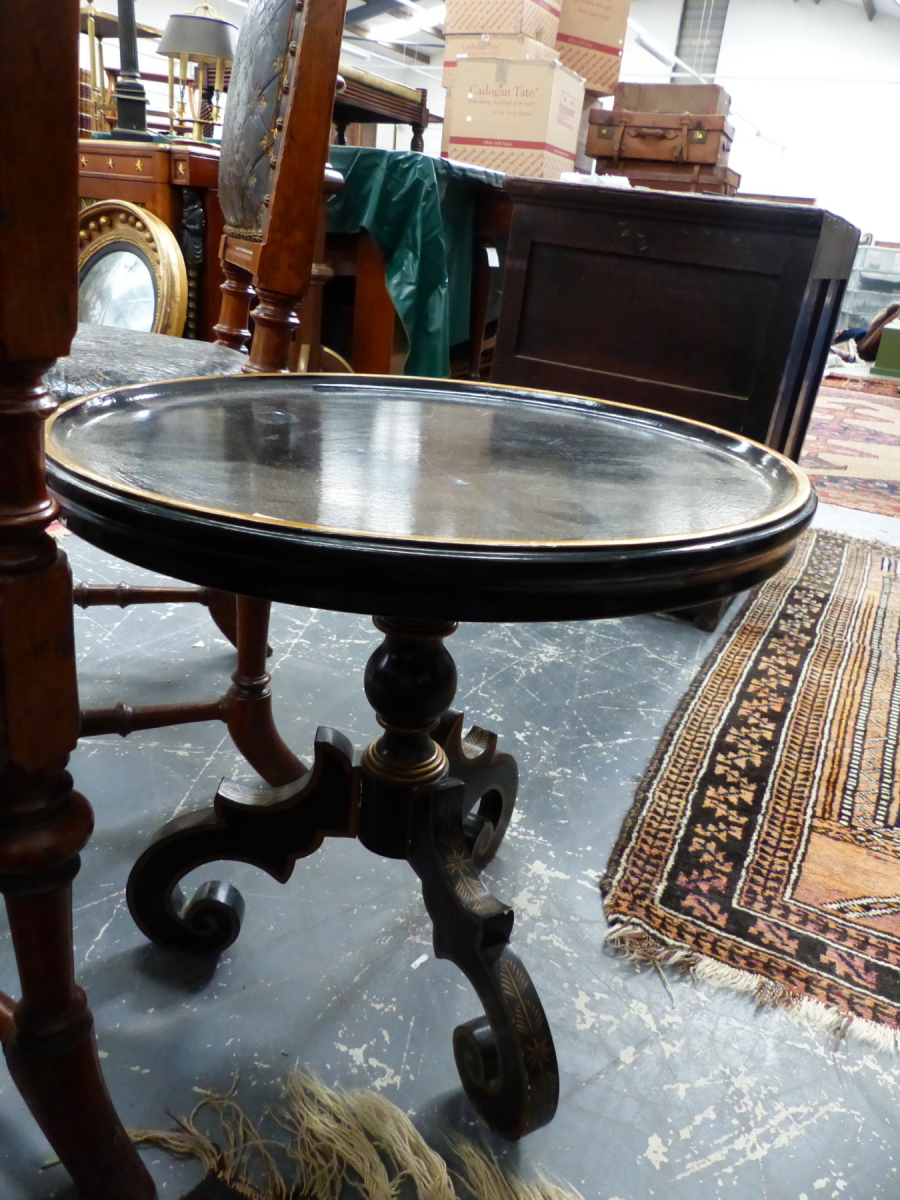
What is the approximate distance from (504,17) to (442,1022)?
131 inches

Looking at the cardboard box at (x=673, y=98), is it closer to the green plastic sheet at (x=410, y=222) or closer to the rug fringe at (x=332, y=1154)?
the green plastic sheet at (x=410, y=222)

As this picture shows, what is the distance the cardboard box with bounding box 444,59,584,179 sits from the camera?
10.3 ft

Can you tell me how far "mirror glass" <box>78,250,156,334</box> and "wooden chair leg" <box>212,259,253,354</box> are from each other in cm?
30

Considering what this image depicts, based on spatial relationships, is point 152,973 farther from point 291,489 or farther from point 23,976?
point 291,489

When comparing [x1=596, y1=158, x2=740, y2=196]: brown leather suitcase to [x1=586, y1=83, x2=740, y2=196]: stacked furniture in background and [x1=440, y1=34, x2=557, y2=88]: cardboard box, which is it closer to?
[x1=586, y1=83, x2=740, y2=196]: stacked furniture in background

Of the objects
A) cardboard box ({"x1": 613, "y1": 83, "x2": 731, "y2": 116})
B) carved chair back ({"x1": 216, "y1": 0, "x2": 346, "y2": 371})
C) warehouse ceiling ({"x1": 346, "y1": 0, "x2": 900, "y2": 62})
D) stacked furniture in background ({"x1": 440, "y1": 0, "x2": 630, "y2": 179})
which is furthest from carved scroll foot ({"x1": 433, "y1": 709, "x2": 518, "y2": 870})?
warehouse ceiling ({"x1": 346, "y1": 0, "x2": 900, "y2": 62})

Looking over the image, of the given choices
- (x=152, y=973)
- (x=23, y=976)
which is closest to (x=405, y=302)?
(x=152, y=973)

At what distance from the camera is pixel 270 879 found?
3.37 ft

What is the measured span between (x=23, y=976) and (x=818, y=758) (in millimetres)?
1184

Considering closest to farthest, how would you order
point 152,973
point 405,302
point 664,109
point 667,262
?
point 152,973 → point 667,262 → point 405,302 → point 664,109

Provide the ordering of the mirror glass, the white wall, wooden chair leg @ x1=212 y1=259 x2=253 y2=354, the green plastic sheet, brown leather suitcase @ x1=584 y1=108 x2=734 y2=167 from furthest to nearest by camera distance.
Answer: the white wall, brown leather suitcase @ x1=584 y1=108 x2=734 y2=167, the green plastic sheet, the mirror glass, wooden chair leg @ x1=212 y1=259 x2=253 y2=354

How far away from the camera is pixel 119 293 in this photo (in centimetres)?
167

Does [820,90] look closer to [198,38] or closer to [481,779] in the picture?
[198,38]

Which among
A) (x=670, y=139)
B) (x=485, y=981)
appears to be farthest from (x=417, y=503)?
(x=670, y=139)
